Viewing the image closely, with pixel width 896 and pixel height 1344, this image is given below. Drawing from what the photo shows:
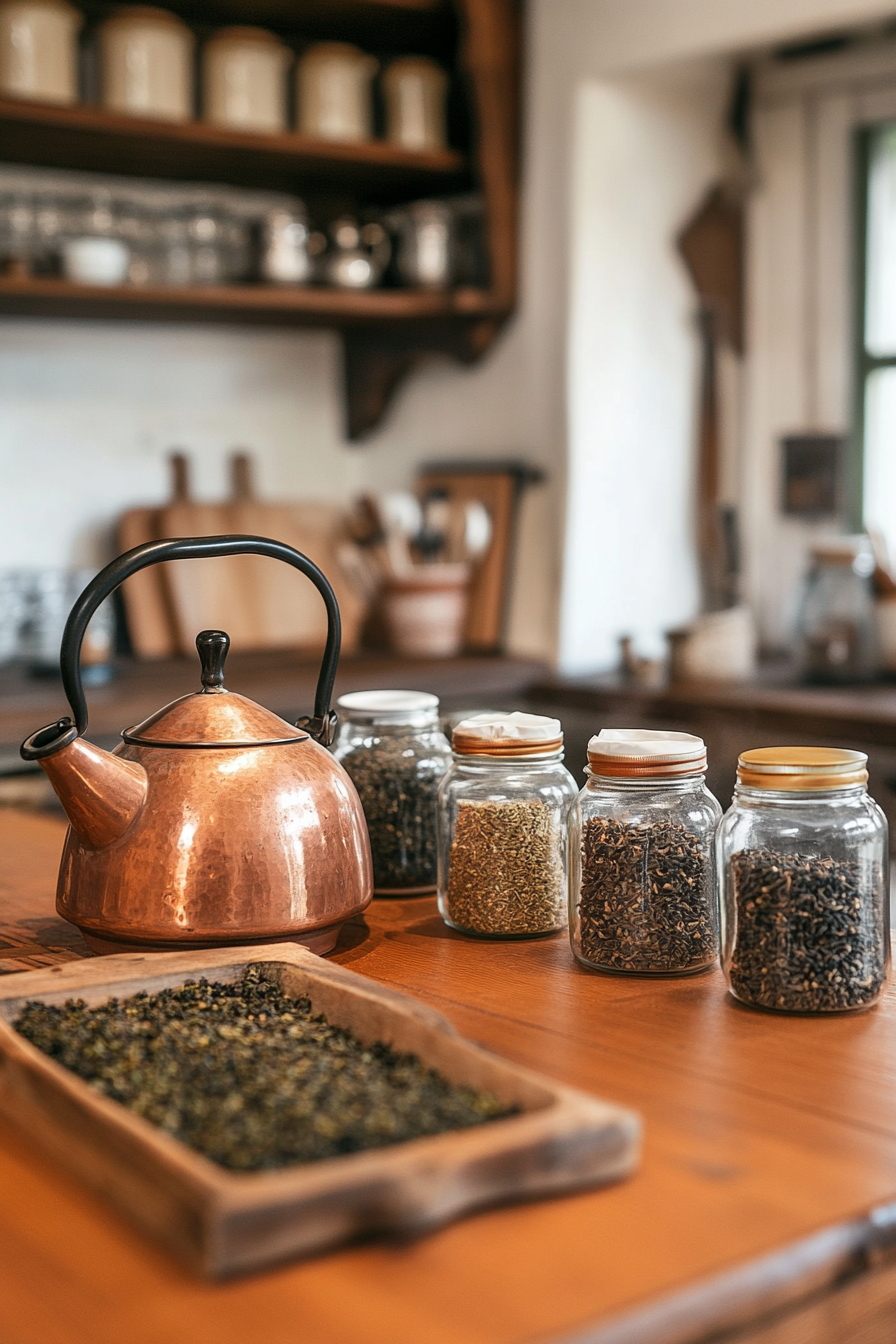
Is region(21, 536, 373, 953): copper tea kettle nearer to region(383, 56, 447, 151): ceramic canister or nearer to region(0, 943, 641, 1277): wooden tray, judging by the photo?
region(0, 943, 641, 1277): wooden tray

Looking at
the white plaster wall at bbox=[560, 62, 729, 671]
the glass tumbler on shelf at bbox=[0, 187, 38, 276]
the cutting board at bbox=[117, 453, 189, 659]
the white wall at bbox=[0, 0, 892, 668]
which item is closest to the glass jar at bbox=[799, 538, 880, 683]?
the white plaster wall at bbox=[560, 62, 729, 671]

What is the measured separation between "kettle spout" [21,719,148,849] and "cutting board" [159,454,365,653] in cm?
178

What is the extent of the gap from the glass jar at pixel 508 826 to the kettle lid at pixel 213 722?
13 cm

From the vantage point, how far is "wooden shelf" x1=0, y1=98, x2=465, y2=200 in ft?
7.90

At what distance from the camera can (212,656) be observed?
1.05m

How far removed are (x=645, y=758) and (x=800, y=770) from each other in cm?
11

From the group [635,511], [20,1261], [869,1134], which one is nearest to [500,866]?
[869,1134]

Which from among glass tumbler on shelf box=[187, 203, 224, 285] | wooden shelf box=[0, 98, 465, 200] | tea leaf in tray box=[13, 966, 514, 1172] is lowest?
tea leaf in tray box=[13, 966, 514, 1172]

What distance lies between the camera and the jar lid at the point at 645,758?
3.19ft

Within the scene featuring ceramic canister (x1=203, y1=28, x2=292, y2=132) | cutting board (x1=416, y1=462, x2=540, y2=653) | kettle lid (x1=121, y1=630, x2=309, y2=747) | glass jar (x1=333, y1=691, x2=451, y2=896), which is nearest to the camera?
kettle lid (x1=121, y1=630, x2=309, y2=747)

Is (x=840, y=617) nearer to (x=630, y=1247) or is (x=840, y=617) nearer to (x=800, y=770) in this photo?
(x=800, y=770)

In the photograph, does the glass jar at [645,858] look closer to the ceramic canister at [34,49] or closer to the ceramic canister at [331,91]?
the ceramic canister at [34,49]

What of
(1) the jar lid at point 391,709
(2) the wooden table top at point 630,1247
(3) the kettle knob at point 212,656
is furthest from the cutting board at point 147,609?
(2) the wooden table top at point 630,1247

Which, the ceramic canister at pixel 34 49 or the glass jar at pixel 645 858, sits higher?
the ceramic canister at pixel 34 49
